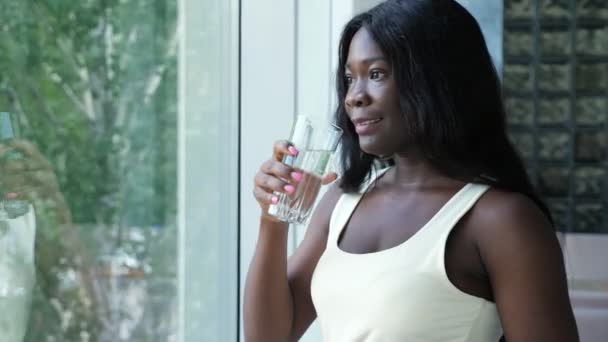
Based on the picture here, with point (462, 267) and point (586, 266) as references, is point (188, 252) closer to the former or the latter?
point (462, 267)

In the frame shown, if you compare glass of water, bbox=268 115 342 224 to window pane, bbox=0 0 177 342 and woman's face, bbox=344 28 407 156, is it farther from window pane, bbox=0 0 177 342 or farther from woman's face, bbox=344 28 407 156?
window pane, bbox=0 0 177 342

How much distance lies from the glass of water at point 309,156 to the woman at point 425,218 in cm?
1

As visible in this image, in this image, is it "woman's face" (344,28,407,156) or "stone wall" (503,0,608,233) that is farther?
"stone wall" (503,0,608,233)

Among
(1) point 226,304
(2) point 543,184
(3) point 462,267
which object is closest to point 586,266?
(2) point 543,184

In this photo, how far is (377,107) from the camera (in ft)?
3.66

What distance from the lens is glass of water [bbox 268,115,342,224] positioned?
113 cm

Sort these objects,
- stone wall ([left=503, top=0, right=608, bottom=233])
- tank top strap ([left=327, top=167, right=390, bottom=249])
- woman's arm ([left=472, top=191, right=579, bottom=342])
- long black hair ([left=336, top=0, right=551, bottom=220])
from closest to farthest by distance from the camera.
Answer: woman's arm ([left=472, top=191, right=579, bottom=342])
long black hair ([left=336, top=0, right=551, bottom=220])
tank top strap ([left=327, top=167, right=390, bottom=249])
stone wall ([left=503, top=0, right=608, bottom=233])

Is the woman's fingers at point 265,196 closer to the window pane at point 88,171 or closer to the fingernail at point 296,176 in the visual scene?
the fingernail at point 296,176

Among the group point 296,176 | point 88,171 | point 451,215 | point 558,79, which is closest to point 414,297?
point 451,215

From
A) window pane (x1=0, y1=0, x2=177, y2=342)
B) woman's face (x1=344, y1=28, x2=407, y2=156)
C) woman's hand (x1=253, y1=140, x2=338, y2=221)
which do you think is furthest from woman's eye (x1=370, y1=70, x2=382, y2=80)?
window pane (x1=0, y1=0, x2=177, y2=342)

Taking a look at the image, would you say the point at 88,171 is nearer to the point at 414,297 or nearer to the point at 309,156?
the point at 309,156

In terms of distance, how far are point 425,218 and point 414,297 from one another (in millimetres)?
122

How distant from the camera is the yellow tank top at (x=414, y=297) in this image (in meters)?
1.04

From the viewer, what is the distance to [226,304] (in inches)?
73.5
